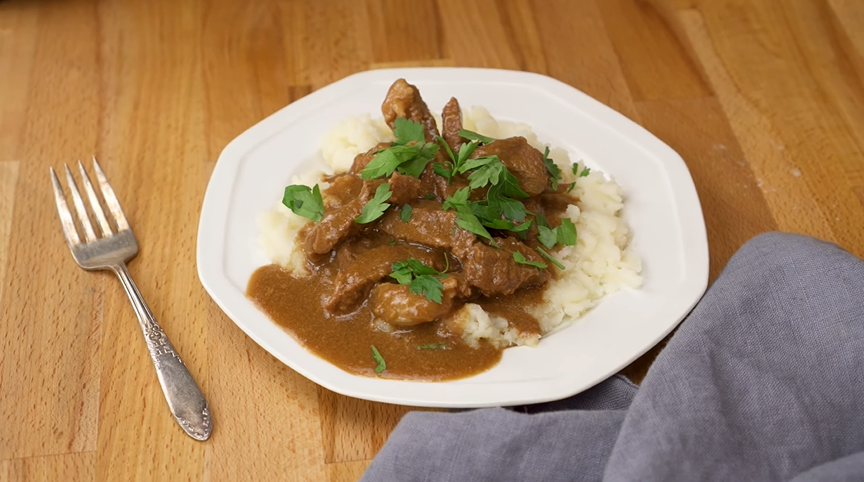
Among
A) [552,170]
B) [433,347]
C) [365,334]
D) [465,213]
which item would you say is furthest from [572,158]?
[365,334]

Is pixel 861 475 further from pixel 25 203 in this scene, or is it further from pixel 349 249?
pixel 25 203

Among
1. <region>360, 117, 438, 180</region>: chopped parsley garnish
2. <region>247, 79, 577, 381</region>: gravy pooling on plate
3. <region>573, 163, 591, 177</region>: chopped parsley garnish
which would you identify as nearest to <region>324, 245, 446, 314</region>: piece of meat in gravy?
<region>247, 79, 577, 381</region>: gravy pooling on plate

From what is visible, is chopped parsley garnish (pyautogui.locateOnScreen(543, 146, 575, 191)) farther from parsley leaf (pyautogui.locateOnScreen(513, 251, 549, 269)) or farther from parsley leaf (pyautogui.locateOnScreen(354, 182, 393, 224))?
parsley leaf (pyautogui.locateOnScreen(354, 182, 393, 224))

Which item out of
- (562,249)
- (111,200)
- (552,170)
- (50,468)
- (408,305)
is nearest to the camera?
(50,468)

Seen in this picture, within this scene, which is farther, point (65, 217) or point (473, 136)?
point (65, 217)

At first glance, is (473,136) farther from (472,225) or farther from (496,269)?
(496,269)

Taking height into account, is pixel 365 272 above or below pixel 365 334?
above

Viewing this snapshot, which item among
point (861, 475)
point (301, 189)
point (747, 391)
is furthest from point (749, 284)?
point (301, 189)
